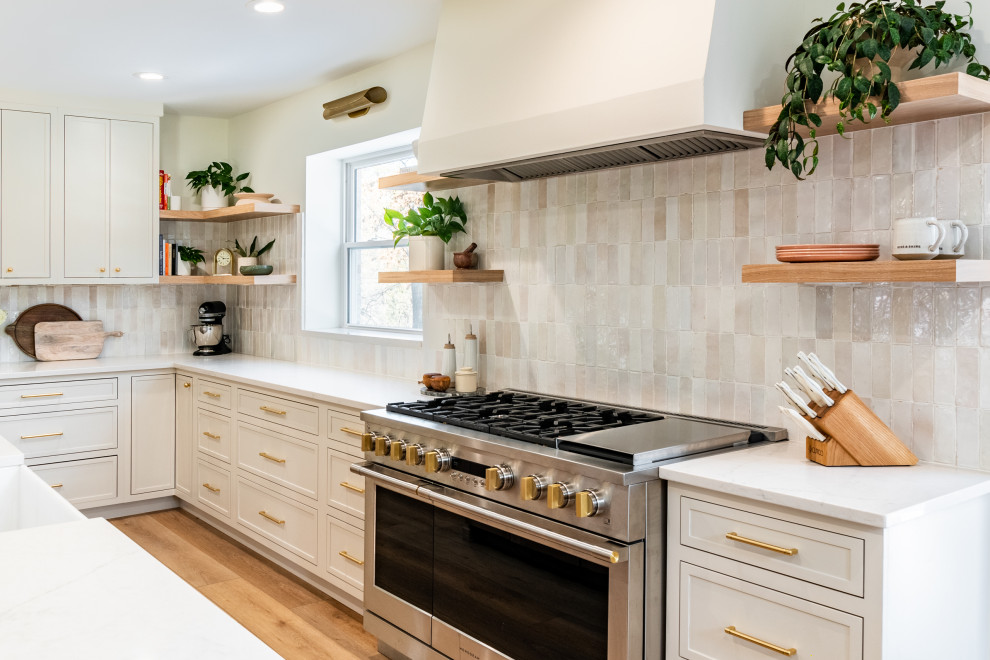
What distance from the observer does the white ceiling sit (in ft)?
10.8

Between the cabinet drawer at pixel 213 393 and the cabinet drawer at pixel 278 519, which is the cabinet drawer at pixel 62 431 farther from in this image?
the cabinet drawer at pixel 278 519

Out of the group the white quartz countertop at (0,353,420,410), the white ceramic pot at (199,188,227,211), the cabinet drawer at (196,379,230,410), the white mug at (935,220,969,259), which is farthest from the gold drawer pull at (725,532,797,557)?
the white ceramic pot at (199,188,227,211)

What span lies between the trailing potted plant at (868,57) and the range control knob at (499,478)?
42.7 inches

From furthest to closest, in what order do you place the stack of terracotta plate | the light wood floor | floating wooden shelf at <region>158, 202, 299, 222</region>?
floating wooden shelf at <region>158, 202, 299, 222</region>
the light wood floor
the stack of terracotta plate

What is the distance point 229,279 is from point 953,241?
400 cm

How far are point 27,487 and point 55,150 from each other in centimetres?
358

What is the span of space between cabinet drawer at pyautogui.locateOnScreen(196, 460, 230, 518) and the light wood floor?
0.58 feet

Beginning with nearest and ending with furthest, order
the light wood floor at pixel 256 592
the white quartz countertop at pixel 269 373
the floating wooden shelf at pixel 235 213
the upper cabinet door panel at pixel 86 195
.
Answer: the light wood floor at pixel 256 592
the white quartz countertop at pixel 269 373
the floating wooden shelf at pixel 235 213
the upper cabinet door panel at pixel 86 195

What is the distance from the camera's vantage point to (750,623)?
1.89 metres

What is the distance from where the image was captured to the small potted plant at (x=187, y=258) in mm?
5270

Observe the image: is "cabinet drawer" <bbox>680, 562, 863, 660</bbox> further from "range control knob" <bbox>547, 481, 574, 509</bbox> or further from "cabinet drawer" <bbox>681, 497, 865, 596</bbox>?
"range control knob" <bbox>547, 481, 574, 509</bbox>

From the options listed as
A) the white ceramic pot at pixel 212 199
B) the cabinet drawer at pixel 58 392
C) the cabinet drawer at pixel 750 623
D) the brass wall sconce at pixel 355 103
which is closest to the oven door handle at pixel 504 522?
the cabinet drawer at pixel 750 623

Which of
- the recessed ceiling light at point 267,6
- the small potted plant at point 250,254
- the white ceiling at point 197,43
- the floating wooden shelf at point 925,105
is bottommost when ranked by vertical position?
the small potted plant at point 250,254

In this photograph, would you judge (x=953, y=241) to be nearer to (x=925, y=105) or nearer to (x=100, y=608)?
(x=925, y=105)
